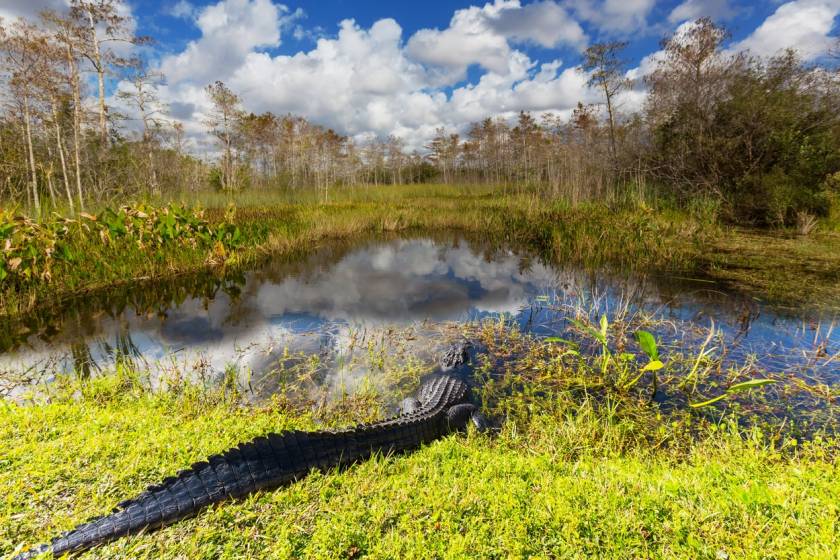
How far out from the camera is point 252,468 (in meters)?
1.73

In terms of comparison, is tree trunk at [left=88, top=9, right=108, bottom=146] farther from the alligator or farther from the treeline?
the alligator

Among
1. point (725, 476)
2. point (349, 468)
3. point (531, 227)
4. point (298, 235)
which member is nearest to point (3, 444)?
point (349, 468)

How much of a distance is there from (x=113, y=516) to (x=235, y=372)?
6.70 ft

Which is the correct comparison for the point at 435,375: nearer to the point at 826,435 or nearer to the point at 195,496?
the point at 195,496

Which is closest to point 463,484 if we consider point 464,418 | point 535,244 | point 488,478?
point 488,478

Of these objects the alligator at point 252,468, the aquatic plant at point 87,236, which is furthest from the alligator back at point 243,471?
the aquatic plant at point 87,236

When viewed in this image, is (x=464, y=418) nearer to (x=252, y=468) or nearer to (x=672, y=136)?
(x=252, y=468)

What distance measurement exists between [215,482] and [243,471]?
0.38 ft

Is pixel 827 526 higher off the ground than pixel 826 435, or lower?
higher

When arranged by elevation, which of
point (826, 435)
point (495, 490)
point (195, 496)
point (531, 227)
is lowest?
point (826, 435)

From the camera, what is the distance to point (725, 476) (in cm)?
194

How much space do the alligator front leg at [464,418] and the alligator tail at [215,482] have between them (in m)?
0.90

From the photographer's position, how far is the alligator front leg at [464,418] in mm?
2734

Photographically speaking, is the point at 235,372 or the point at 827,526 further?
the point at 235,372
